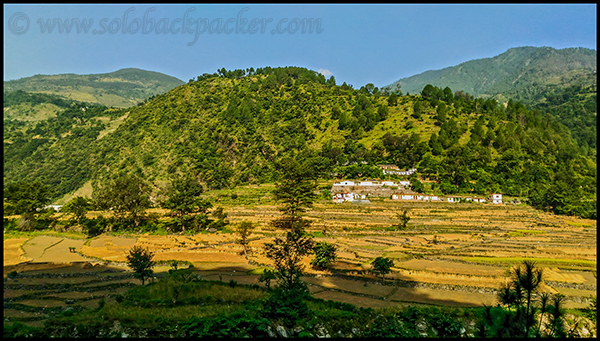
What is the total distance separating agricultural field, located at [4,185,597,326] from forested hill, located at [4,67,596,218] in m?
30.6

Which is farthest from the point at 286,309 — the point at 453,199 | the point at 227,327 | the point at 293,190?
the point at 453,199

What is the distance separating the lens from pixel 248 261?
116 feet

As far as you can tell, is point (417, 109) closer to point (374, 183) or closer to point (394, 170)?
point (394, 170)

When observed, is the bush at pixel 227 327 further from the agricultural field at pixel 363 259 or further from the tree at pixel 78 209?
the tree at pixel 78 209

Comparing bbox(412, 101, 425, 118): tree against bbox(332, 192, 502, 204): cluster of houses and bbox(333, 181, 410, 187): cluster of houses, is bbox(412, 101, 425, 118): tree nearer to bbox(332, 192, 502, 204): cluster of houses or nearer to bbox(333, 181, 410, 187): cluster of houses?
bbox(333, 181, 410, 187): cluster of houses

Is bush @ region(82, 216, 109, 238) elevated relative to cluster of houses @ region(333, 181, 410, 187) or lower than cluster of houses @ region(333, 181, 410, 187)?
lower

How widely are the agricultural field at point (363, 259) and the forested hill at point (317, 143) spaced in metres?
30.6

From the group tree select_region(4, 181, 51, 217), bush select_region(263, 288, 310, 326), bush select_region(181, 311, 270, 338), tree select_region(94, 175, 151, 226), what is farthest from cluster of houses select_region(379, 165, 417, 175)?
bush select_region(181, 311, 270, 338)

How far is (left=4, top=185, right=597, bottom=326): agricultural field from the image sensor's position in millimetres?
24875

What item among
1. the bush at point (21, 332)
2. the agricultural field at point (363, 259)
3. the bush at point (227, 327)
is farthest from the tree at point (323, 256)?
the bush at point (21, 332)

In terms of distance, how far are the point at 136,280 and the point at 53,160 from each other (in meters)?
162

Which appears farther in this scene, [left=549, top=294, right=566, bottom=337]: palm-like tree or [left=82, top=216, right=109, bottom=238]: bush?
[left=82, top=216, right=109, bottom=238]: bush

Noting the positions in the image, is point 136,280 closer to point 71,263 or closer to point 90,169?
point 71,263

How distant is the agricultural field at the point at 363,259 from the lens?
24875 mm
